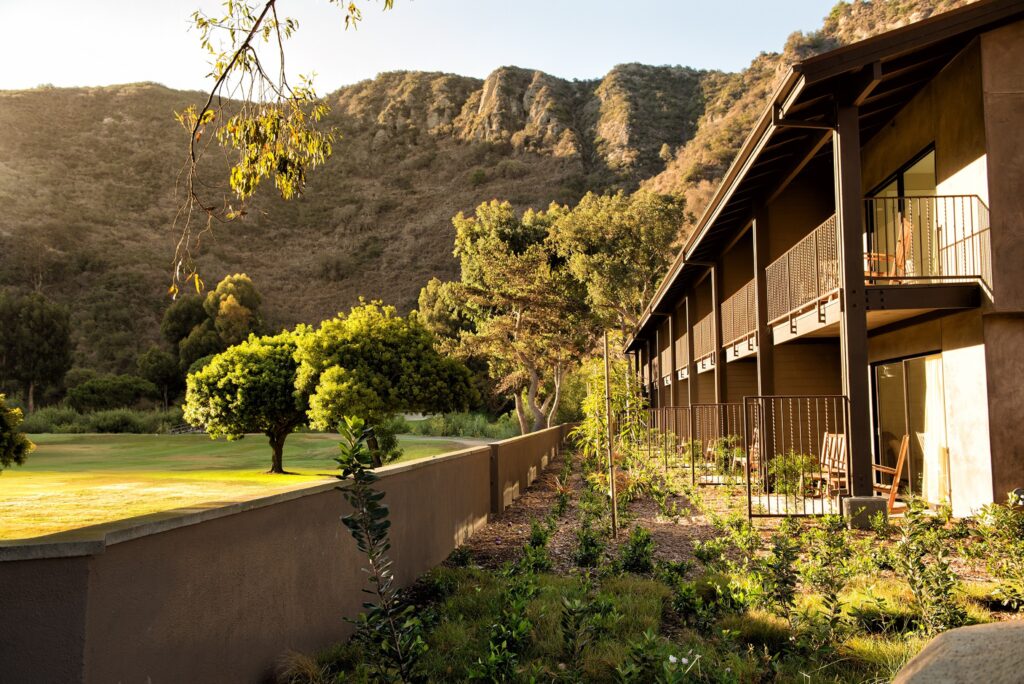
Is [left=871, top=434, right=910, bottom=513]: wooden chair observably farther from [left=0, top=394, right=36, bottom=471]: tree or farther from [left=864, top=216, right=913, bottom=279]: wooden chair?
[left=0, top=394, right=36, bottom=471]: tree

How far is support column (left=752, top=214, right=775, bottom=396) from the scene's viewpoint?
14.4m

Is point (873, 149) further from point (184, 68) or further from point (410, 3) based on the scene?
point (184, 68)

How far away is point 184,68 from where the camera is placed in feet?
22.2

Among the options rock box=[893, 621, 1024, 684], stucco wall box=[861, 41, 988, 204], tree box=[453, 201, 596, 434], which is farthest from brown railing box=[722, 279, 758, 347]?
tree box=[453, 201, 596, 434]

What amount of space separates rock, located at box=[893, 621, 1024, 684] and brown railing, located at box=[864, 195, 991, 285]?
864cm

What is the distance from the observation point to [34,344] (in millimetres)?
51594

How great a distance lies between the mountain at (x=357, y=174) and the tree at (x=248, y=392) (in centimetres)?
3452

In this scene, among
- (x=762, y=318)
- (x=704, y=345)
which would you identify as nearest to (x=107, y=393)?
(x=704, y=345)

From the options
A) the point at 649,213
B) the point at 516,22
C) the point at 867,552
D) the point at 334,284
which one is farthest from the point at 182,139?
the point at 867,552

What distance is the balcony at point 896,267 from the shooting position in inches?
389

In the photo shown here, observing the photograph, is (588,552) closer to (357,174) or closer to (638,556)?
(638,556)

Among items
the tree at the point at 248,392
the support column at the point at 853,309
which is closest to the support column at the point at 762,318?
the support column at the point at 853,309

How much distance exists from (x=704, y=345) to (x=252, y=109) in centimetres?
1666

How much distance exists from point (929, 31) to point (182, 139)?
9149cm
